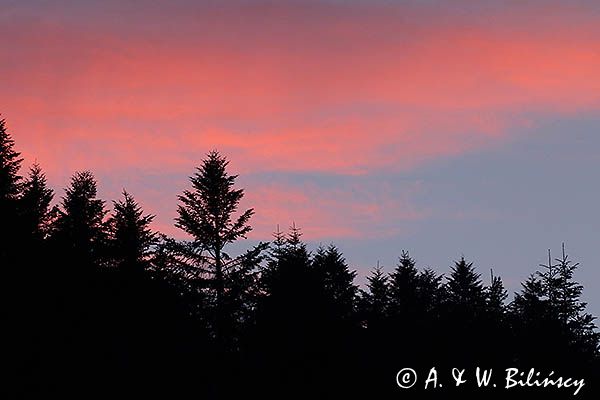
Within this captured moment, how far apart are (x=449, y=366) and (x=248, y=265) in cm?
1638

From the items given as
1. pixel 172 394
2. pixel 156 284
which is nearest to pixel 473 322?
pixel 156 284

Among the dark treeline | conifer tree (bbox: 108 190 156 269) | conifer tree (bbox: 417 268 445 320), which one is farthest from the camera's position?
conifer tree (bbox: 417 268 445 320)

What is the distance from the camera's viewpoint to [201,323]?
54688 mm

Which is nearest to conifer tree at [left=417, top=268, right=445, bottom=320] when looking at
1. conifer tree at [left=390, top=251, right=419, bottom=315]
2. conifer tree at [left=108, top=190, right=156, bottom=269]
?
conifer tree at [left=390, top=251, right=419, bottom=315]

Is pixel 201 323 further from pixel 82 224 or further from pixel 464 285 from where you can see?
pixel 464 285

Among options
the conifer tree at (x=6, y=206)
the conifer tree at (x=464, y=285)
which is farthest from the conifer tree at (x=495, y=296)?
the conifer tree at (x=6, y=206)

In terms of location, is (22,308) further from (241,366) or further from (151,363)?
(241,366)

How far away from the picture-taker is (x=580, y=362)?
57438 mm

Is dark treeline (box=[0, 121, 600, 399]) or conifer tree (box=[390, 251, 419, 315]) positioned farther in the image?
conifer tree (box=[390, 251, 419, 315])

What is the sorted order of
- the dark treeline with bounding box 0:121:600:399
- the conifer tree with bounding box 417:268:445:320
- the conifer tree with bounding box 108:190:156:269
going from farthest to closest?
the conifer tree with bounding box 417:268:445:320 → the conifer tree with bounding box 108:190:156:269 → the dark treeline with bounding box 0:121:600:399

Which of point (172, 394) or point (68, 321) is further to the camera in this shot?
point (172, 394)

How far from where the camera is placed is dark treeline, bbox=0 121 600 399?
3619 cm

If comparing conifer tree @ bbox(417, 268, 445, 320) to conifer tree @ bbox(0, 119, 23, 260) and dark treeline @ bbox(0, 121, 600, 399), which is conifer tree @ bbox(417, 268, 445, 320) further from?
conifer tree @ bbox(0, 119, 23, 260)

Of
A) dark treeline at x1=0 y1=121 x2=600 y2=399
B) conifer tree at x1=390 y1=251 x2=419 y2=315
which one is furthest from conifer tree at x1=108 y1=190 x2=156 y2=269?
conifer tree at x1=390 y1=251 x2=419 y2=315
